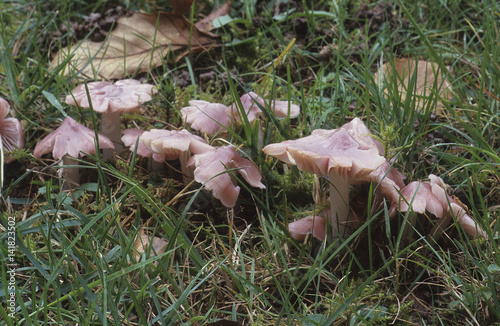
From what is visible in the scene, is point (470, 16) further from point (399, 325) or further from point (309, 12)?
point (399, 325)

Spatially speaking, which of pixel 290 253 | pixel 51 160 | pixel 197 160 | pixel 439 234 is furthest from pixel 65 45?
pixel 439 234

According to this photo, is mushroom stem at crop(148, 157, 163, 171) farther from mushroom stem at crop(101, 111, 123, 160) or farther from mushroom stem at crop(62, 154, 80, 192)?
mushroom stem at crop(62, 154, 80, 192)

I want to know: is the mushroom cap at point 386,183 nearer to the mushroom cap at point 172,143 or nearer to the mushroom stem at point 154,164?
the mushroom cap at point 172,143

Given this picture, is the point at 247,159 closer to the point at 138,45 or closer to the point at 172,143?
the point at 172,143

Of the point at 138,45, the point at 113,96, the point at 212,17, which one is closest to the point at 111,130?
the point at 113,96

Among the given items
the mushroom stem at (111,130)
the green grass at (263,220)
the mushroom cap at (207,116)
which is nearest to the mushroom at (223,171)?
the green grass at (263,220)

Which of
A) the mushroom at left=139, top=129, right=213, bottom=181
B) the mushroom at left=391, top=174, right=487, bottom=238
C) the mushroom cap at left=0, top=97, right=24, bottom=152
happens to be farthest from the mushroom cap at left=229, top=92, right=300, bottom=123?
the mushroom cap at left=0, top=97, right=24, bottom=152

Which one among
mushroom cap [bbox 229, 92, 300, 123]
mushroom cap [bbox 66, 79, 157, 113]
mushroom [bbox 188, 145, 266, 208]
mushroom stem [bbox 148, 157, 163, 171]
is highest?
mushroom cap [bbox 66, 79, 157, 113]
